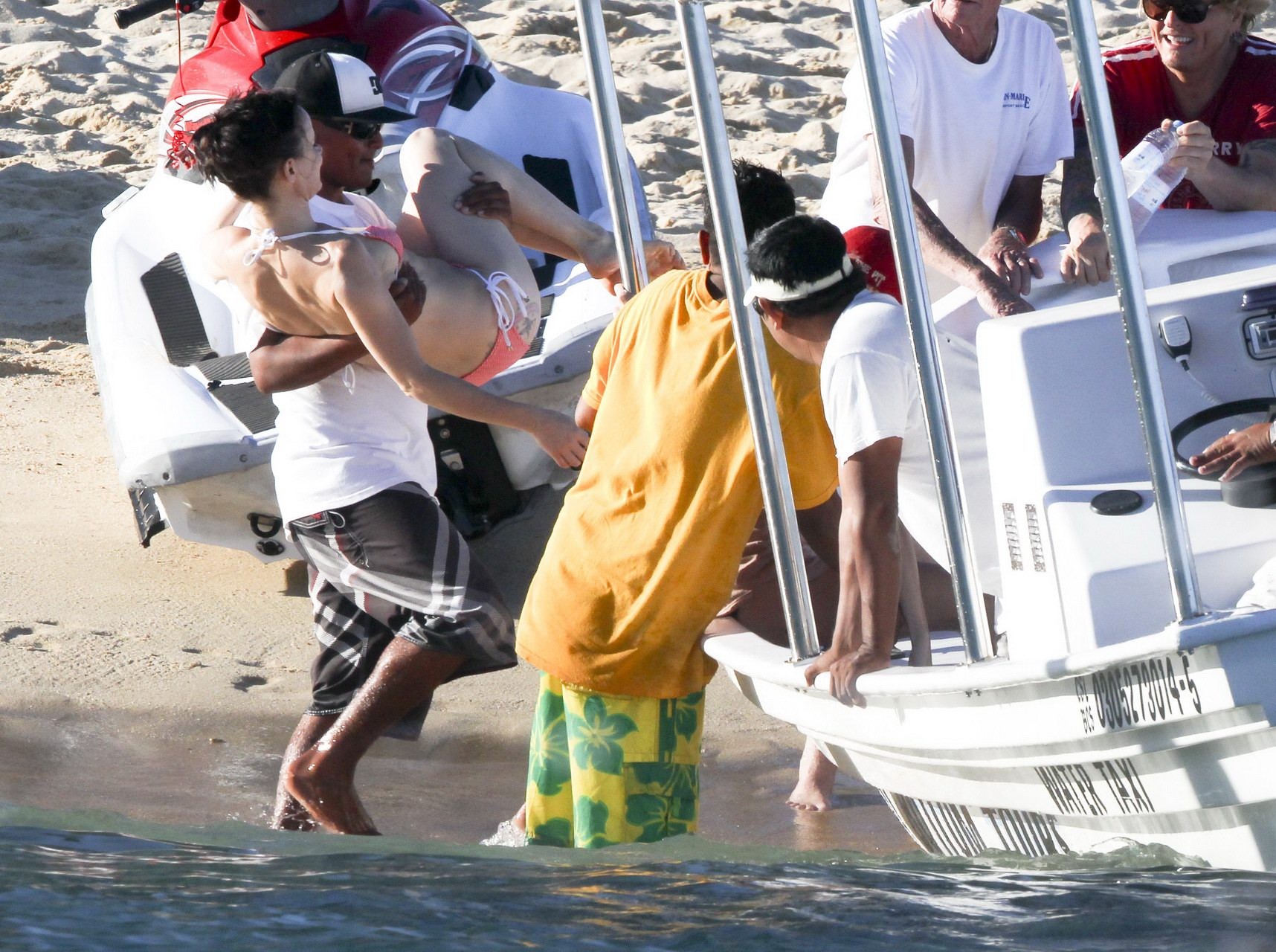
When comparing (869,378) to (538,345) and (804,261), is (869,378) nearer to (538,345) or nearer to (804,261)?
(804,261)

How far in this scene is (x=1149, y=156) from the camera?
11.1ft

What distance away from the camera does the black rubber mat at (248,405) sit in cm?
441

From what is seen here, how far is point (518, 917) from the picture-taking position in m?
2.69

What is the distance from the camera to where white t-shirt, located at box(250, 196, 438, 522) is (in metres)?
3.10

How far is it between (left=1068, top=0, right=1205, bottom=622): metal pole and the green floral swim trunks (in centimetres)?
88

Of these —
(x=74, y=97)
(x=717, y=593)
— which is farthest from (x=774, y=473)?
(x=74, y=97)

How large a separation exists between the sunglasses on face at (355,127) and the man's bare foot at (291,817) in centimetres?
126

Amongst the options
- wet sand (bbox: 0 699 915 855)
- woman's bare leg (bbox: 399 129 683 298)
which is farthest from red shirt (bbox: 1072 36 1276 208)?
wet sand (bbox: 0 699 915 855)

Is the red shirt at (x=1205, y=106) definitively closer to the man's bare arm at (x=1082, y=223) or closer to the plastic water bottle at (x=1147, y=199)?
the man's bare arm at (x=1082, y=223)

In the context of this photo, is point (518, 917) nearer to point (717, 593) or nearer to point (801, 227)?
point (717, 593)

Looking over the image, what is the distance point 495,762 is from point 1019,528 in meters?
1.74

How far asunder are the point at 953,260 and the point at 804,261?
2.95 ft

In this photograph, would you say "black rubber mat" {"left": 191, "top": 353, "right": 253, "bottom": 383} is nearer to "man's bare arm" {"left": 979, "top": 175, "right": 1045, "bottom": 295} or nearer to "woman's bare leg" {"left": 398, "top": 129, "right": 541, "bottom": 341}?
"woman's bare leg" {"left": 398, "top": 129, "right": 541, "bottom": 341}

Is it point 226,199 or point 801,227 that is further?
point 226,199
